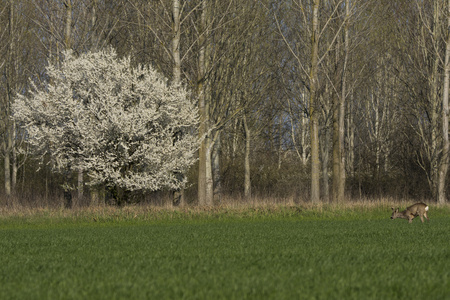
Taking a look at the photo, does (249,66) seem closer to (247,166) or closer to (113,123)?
(247,166)

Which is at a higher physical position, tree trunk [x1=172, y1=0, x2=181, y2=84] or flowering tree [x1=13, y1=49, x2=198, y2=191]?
tree trunk [x1=172, y1=0, x2=181, y2=84]

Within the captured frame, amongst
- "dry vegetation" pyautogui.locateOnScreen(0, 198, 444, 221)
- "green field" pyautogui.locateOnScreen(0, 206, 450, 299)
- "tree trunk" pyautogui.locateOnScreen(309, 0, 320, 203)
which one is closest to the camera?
"green field" pyautogui.locateOnScreen(0, 206, 450, 299)

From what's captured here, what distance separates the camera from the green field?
7176mm

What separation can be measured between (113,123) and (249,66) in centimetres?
1429

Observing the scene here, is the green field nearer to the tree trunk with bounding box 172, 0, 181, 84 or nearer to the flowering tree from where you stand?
the flowering tree

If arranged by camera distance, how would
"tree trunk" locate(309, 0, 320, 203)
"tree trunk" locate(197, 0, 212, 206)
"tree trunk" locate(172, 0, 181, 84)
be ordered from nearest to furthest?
"tree trunk" locate(172, 0, 181, 84), "tree trunk" locate(197, 0, 212, 206), "tree trunk" locate(309, 0, 320, 203)

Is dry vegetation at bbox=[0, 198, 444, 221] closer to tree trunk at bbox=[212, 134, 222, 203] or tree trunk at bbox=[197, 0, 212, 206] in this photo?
tree trunk at bbox=[197, 0, 212, 206]

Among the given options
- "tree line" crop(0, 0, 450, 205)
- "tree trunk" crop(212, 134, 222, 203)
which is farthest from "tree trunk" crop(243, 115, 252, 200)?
"tree trunk" crop(212, 134, 222, 203)

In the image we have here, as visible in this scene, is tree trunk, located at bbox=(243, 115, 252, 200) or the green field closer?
the green field

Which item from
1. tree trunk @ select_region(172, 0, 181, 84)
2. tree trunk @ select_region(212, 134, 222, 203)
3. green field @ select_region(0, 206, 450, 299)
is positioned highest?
tree trunk @ select_region(172, 0, 181, 84)

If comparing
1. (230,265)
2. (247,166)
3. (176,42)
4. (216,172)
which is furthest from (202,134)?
(230,265)

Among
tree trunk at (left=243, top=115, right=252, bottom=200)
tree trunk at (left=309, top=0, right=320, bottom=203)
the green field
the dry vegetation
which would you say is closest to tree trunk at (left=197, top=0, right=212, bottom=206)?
the dry vegetation

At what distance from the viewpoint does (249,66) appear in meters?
34.7

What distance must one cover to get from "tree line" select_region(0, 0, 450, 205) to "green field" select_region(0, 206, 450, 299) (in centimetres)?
1004
